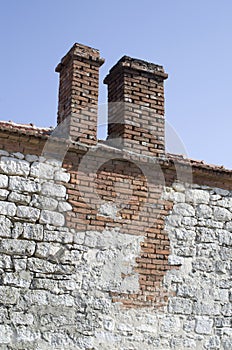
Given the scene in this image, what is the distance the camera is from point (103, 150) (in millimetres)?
5988

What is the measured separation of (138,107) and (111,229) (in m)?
1.61

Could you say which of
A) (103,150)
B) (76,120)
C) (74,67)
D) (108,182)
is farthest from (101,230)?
(74,67)

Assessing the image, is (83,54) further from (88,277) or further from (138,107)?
(88,277)

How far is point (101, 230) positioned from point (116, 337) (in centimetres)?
116

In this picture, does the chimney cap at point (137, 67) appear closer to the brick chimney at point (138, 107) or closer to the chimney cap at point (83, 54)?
the brick chimney at point (138, 107)

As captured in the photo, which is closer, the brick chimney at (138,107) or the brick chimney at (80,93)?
the brick chimney at (80,93)

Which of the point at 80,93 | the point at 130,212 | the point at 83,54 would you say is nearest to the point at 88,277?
the point at 130,212

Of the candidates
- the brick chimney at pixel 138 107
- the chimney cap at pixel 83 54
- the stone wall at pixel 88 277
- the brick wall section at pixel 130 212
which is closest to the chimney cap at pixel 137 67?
the brick chimney at pixel 138 107

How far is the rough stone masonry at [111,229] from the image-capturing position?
5359 mm

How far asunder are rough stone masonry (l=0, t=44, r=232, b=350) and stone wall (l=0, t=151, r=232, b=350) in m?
0.01

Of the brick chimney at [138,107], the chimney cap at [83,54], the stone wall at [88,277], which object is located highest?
the chimney cap at [83,54]

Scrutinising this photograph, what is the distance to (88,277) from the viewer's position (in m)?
5.57

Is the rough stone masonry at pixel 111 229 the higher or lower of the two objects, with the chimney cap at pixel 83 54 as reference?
lower

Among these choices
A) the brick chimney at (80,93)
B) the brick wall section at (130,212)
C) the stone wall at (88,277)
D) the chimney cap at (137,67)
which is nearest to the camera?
the stone wall at (88,277)
